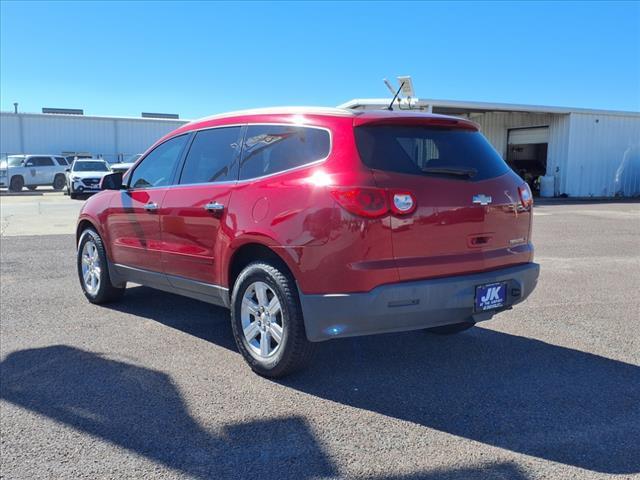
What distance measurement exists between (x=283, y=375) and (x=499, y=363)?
1.67 m

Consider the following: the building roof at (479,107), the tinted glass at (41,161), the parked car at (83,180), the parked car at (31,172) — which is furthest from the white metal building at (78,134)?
the building roof at (479,107)

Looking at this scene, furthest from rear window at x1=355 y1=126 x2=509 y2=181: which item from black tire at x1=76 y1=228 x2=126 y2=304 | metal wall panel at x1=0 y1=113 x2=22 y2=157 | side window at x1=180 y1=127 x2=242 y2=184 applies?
metal wall panel at x1=0 y1=113 x2=22 y2=157

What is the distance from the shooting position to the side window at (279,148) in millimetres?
3797

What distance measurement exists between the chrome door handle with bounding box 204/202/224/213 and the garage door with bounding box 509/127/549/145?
2560 centimetres

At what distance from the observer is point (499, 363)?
A: 4348mm

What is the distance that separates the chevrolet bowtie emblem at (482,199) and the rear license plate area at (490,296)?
0.54 meters

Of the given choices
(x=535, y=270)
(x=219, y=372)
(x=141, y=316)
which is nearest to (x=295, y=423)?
(x=219, y=372)

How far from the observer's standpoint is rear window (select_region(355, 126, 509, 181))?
362 centimetres

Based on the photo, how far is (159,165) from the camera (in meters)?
5.35

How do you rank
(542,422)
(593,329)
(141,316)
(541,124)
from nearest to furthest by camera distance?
(542,422)
(593,329)
(141,316)
(541,124)

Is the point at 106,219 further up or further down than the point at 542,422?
further up

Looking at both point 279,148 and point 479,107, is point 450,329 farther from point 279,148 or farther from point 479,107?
point 479,107

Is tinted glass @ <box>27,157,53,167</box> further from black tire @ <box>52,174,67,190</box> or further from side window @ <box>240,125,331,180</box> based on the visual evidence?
side window @ <box>240,125,331,180</box>

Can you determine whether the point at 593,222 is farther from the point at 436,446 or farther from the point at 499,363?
the point at 436,446
